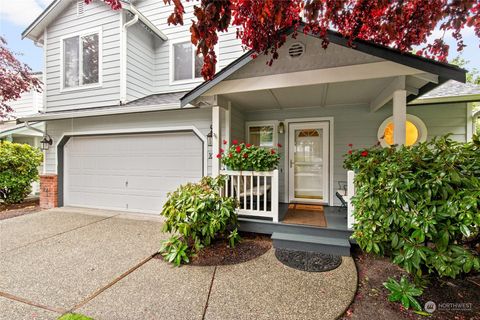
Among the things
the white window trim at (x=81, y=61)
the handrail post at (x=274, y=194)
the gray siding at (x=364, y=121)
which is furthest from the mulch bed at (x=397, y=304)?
the white window trim at (x=81, y=61)

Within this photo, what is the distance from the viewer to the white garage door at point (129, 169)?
5.61 m

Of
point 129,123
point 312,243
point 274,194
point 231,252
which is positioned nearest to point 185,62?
point 129,123

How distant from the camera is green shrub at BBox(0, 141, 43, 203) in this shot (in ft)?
22.2

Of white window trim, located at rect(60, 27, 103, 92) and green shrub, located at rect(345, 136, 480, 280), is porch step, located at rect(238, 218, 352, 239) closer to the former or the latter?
green shrub, located at rect(345, 136, 480, 280)

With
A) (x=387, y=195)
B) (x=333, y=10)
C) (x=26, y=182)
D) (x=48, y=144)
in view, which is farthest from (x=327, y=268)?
(x=26, y=182)

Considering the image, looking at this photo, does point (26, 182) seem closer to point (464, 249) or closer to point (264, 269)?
point (264, 269)

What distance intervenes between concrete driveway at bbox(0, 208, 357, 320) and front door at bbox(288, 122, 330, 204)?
2.38m

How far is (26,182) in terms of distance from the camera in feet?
23.6

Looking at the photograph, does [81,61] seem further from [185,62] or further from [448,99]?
[448,99]

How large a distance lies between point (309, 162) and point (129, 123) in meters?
4.89

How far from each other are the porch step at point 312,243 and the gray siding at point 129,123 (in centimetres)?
235

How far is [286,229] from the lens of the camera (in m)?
3.89

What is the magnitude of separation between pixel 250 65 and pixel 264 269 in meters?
3.34

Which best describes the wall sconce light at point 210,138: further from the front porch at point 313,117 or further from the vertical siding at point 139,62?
the vertical siding at point 139,62
